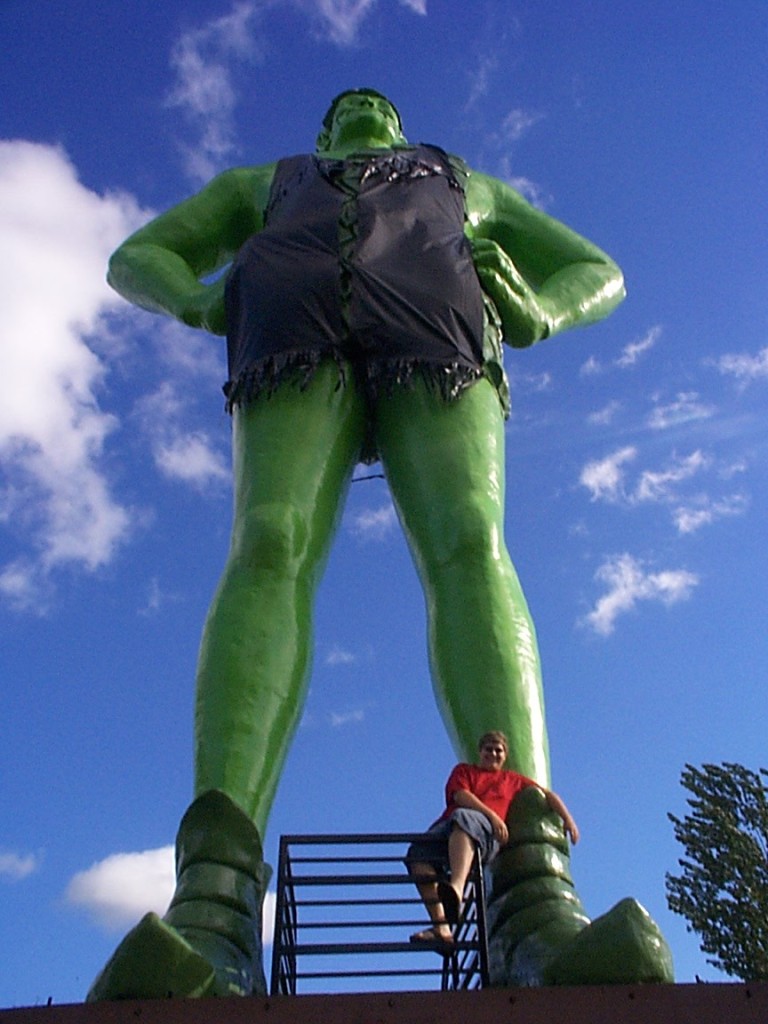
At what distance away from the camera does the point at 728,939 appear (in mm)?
13602

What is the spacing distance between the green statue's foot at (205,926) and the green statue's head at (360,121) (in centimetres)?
362

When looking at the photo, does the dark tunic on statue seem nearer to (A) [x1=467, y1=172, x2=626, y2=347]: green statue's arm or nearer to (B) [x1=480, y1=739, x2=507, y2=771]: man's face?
(A) [x1=467, y1=172, x2=626, y2=347]: green statue's arm

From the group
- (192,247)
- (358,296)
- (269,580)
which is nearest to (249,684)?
(269,580)

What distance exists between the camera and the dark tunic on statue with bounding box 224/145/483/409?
3.85 m

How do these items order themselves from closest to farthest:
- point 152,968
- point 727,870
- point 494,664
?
point 152,968
point 494,664
point 727,870

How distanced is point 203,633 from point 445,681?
743 millimetres

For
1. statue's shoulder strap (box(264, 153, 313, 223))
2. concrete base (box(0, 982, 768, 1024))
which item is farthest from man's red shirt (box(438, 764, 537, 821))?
statue's shoulder strap (box(264, 153, 313, 223))

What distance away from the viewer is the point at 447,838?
278cm

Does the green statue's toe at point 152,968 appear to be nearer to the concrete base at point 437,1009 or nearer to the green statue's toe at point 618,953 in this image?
the concrete base at point 437,1009

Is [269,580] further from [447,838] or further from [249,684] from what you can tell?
[447,838]

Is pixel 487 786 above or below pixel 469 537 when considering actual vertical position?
below

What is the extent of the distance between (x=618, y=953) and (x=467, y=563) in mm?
1515

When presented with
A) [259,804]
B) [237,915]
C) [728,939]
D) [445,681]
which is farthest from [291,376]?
[728,939]

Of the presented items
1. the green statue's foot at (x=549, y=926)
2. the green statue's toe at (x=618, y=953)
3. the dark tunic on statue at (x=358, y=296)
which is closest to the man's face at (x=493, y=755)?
the green statue's foot at (x=549, y=926)
